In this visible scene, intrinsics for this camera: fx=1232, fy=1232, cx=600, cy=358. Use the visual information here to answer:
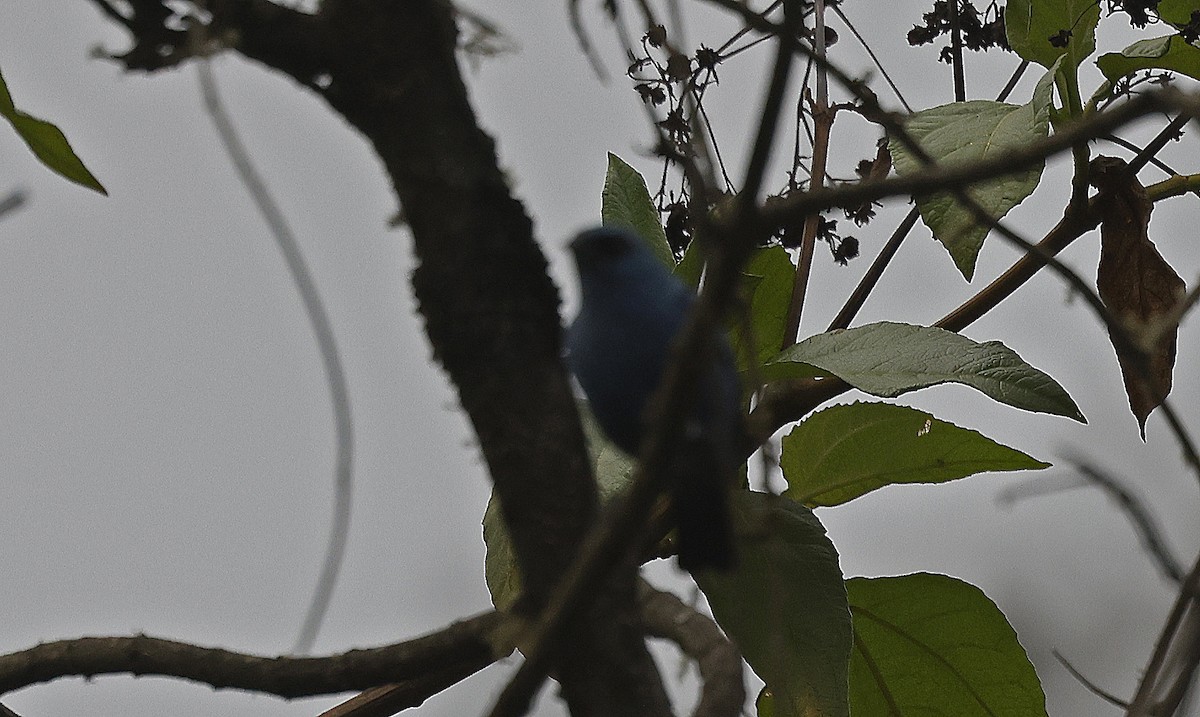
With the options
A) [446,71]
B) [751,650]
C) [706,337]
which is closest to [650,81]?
[751,650]

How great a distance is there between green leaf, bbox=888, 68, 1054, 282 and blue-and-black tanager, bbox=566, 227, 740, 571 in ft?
1.02

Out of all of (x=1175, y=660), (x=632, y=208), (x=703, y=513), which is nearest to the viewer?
(x=1175, y=660)

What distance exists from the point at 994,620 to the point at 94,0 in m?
1.06

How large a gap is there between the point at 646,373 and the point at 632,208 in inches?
18.6

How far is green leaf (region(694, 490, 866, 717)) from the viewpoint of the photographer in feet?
3.62

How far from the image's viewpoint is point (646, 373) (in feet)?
2.98

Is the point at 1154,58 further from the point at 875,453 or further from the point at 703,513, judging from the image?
the point at 703,513

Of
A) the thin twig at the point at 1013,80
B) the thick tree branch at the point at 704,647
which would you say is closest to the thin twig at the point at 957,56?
the thin twig at the point at 1013,80

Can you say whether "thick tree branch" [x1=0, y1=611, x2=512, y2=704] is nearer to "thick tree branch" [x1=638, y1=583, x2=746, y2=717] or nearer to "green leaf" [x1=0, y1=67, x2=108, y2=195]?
"thick tree branch" [x1=638, y1=583, x2=746, y2=717]

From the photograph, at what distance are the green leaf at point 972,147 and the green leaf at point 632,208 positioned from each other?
0.86 feet

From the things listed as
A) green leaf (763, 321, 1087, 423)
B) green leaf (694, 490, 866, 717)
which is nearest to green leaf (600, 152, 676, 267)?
green leaf (763, 321, 1087, 423)

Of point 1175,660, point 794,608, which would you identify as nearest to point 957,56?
point 794,608

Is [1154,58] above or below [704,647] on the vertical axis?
above

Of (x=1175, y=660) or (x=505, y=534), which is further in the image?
(x=505, y=534)
